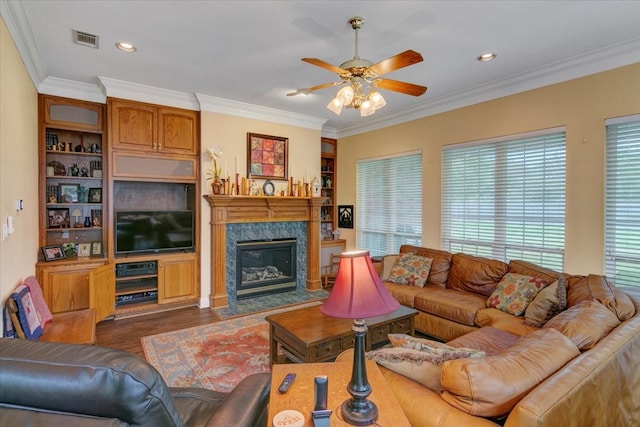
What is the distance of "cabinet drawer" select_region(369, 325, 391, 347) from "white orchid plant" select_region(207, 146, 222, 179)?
Answer: 3.12 meters

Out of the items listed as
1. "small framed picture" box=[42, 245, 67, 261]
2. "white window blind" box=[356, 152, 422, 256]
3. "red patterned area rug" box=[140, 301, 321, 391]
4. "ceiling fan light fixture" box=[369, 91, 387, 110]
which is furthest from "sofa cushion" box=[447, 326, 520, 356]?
"small framed picture" box=[42, 245, 67, 261]

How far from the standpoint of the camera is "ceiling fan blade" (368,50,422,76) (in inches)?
88.7

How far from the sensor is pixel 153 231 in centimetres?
439

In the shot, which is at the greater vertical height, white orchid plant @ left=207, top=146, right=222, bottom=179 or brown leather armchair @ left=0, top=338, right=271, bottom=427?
white orchid plant @ left=207, top=146, right=222, bottom=179

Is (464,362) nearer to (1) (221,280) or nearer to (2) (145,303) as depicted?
(1) (221,280)

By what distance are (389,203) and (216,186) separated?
288 centimetres

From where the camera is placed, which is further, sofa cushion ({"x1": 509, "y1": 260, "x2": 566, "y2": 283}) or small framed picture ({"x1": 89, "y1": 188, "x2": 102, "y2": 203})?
small framed picture ({"x1": 89, "y1": 188, "x2": 102, "y2": 203})

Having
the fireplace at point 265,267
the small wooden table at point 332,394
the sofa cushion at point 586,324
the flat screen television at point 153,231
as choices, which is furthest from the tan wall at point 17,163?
the sofa cushion at point 586,324

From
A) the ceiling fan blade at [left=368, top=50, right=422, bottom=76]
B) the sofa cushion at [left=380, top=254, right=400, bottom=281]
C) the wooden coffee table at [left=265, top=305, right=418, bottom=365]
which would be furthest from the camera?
the sofa cushion at [left=380, top=254, right=400, bottom=281]

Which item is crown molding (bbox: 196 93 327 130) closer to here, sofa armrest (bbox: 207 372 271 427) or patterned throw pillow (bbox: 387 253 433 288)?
patterned throw pillow (bbox: 387 253 433 288)

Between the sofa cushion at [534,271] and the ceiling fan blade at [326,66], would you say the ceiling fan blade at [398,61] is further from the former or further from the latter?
the sofa cushion at [534,271]

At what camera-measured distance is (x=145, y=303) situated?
172 inches

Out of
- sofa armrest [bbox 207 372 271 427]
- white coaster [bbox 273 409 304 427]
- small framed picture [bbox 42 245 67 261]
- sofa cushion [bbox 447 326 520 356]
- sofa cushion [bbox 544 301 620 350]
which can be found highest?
small framed picture [bbox 42 245 67 261]

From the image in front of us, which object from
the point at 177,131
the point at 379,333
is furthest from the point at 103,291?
the point at 379,333
